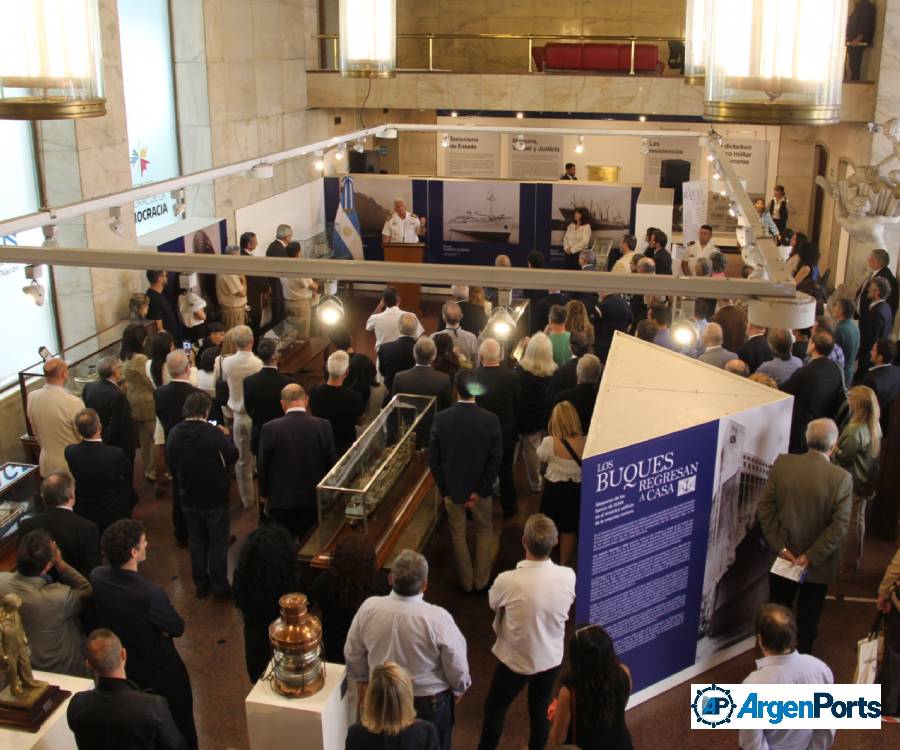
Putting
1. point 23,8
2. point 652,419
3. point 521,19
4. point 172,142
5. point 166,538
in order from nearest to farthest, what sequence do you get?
point 23,8
point 652,419
point 166,538
point 172,142
point 521,19

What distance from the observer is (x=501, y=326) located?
9172mm

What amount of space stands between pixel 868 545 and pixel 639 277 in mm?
5090

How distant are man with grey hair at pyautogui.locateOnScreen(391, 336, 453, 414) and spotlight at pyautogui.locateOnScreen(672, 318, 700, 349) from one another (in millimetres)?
2341

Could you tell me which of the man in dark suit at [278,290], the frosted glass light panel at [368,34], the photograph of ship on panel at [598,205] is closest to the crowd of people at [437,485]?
the frosted glass light panel at [368,34]

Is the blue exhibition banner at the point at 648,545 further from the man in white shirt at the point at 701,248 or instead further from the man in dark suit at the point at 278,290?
the man in dark suit at the point at 278,290

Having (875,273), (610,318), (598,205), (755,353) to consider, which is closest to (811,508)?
(755,353)

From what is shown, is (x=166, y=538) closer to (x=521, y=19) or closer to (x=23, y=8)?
(x=23, y=8)

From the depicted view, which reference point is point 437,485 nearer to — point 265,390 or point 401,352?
point 265,390

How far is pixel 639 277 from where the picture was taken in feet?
10.8

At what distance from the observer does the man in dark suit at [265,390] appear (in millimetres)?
7242

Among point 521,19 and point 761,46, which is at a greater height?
point 521,19

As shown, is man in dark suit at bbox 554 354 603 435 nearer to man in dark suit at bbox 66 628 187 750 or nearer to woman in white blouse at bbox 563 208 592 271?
man in dark suit at bbox 66 628 187 750

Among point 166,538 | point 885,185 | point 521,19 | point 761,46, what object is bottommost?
point 166,538

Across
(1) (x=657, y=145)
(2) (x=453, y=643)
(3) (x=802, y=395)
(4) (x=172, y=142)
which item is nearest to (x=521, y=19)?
(1) (x=657, y=145)
